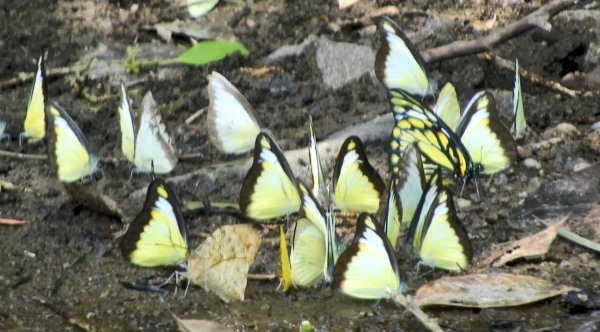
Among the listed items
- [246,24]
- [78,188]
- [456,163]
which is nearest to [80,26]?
[246,24]

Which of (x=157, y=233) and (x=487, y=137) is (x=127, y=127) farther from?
(x=487, y=137)

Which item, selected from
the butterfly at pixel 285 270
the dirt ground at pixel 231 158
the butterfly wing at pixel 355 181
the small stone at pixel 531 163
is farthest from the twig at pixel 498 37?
the butterfly at pixel 285 270

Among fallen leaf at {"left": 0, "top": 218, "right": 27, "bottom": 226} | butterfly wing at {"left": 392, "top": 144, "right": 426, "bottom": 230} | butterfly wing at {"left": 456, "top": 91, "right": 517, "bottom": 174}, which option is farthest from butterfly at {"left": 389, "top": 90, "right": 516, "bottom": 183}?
fallen leaf at {"left": 0, "top": 218, "right": 27, "bottom": 226}

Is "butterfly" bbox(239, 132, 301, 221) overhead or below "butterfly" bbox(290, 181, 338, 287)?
overhead

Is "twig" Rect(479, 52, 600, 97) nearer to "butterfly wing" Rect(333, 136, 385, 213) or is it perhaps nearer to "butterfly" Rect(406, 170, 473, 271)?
"butterfly wing" Rect(333, 136, 385, 213)

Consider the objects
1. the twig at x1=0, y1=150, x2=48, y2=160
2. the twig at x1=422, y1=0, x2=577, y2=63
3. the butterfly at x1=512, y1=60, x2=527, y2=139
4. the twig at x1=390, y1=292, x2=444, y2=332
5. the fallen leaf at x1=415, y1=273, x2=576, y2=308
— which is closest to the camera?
the twig at x1=390, y1=292, x2=444, y2=332
